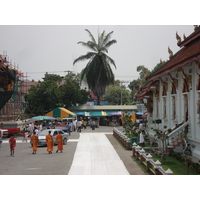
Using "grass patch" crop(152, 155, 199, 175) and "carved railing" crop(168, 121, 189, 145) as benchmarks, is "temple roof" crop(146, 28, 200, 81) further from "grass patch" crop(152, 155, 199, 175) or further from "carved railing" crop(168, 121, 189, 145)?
"grass patch" crop(152, 155, 199, 175)

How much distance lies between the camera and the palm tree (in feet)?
164

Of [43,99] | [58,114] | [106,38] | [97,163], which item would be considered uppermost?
[106,38]

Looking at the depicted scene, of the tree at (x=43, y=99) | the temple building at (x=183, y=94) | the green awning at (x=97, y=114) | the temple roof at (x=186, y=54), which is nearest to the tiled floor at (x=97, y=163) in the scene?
the temple building at (x=183, y=94)

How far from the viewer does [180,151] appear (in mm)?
16516

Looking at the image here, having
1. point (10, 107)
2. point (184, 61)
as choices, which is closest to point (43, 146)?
point (184, 61)

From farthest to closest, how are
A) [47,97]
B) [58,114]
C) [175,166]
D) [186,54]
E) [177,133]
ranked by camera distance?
[47,97]
[58,114]
[177,133]
[186,54]
[175,166]

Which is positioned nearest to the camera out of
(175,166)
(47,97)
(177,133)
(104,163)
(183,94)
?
(175,166)

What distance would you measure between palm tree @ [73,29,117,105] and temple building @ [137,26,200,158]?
2680cm

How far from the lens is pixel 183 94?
57.4 feet

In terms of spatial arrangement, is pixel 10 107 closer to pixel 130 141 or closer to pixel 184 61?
pixel 130 141

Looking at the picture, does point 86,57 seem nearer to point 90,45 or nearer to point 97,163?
point 90,45

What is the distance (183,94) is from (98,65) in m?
33.3

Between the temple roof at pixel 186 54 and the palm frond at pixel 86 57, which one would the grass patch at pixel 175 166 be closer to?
Answer: the temple roof at pixel 186 54

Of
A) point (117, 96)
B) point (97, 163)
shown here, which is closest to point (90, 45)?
point (117, 96)
